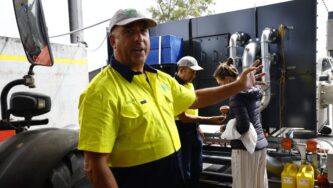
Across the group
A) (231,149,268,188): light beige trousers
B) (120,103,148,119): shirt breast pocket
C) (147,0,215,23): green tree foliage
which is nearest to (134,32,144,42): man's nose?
(120,103,148,119): shirt breast pocket

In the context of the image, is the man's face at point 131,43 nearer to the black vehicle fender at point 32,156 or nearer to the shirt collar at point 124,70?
the shirt collar at point 124,70

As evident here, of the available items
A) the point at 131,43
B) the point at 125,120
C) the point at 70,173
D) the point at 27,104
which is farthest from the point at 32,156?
the point at 131,43

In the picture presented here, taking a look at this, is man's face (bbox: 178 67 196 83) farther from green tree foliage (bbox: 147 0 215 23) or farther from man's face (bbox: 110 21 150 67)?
green tree foliage (bbox: 147 0 215 23)

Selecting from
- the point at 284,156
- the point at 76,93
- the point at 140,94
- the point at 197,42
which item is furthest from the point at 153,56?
the point at 140,94

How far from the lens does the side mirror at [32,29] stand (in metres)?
1.79

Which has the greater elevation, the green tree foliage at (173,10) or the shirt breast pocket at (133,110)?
the green tree foliage at (173,10)

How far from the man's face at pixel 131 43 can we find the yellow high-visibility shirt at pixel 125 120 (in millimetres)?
70

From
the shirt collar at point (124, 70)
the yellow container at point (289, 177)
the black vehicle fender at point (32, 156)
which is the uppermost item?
the shirt collar at point (124, 70)

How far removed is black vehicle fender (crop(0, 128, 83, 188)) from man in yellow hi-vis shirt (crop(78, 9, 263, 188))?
0.19m

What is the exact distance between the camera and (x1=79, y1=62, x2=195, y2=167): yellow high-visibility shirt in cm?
141

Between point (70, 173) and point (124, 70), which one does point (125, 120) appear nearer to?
point (124, 70)

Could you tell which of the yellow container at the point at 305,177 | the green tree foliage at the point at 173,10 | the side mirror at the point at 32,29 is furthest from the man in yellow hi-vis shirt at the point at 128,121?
the green tree foliage at the point at 173,10

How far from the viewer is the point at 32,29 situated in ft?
6.00

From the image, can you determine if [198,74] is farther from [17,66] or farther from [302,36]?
[17,66]
